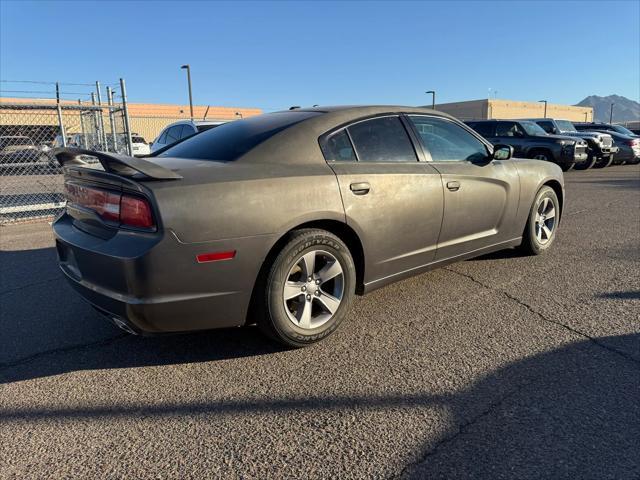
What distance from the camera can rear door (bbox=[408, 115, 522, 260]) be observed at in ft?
13.1

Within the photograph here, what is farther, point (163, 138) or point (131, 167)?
point (163, 138)

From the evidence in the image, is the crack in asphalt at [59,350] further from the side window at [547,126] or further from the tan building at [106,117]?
the side window at [547,126]

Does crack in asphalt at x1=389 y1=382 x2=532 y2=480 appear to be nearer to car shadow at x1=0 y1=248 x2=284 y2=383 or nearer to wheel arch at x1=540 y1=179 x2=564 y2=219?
car shadow at x1=0 y1=248 x2=284 y2=383

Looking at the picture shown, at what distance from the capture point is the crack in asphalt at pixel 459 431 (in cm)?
210

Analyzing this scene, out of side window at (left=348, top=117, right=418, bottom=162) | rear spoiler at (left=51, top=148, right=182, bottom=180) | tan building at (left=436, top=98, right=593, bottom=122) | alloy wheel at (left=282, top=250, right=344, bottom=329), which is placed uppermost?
tan building at (left=436, top=98, right=593, bottom=122)

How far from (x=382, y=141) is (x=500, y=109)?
57.2 meters

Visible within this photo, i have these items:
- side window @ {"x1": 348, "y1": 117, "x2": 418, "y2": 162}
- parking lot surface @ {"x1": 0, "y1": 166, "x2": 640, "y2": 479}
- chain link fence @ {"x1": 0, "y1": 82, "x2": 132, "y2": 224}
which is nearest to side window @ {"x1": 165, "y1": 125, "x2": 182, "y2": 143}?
chain link fence @ {"x1": 0, "y1": 82, "x2": 132, "y2": 224}

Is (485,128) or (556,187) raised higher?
(485,128)

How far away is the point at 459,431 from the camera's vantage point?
7.61 feet

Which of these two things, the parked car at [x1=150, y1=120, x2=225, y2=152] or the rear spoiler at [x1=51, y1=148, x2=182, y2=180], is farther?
the parked car at [x1=150, y1=120, x2=225, y2=152]

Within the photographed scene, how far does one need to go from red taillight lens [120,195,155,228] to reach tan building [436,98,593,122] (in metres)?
54.5

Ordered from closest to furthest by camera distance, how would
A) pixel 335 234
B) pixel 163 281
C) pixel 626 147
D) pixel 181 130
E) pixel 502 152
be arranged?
pixel 163 281
pixel 335 234
pixel 502 152
pixel 181 130
pixel 626 147

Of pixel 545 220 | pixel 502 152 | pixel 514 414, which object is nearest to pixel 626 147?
pixel 545 220

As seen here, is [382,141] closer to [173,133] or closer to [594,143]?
[173,133]
